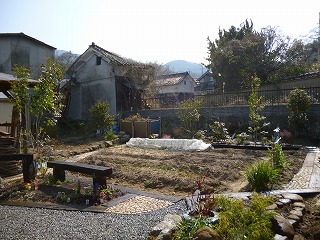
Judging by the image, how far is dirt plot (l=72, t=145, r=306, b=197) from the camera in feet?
19.0

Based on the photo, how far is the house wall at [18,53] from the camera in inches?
685

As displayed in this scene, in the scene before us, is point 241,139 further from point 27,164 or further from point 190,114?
point 27,164

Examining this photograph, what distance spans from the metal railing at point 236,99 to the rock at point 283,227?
9.60 meters

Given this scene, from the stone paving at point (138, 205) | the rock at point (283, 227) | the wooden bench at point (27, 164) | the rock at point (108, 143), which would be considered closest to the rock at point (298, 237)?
the rock at point (283, 227)

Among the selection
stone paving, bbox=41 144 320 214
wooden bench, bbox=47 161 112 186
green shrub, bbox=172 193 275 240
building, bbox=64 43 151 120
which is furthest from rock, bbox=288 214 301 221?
building, bbox=64 43 151 120

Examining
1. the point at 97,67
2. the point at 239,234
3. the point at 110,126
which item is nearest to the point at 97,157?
the point at 110,126

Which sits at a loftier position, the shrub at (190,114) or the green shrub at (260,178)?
the shrub at (190,114)

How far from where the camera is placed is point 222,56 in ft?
67.4

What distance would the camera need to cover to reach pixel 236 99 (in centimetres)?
1434

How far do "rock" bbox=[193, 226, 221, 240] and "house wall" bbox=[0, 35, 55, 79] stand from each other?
57.1 ft

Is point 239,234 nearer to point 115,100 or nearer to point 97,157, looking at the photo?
point 97,157

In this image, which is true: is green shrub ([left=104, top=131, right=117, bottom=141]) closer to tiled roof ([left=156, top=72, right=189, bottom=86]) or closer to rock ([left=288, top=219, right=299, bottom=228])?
rock ([left=288, top=219, right=299, bottom=228])

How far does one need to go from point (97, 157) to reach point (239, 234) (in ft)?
21.9

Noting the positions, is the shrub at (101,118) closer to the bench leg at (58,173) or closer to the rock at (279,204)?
the bench leg at (58,173)
